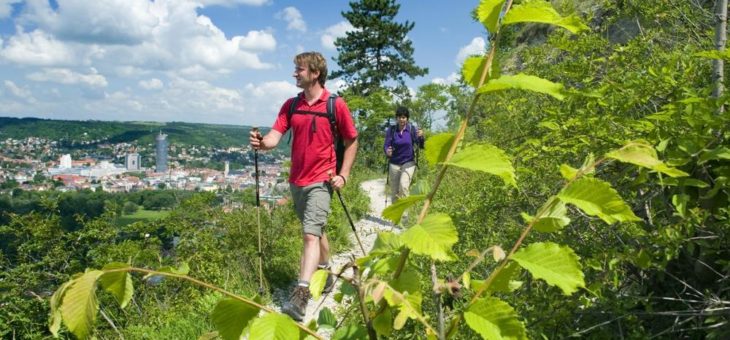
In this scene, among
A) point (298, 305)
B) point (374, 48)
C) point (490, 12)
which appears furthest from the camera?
point (374, 48)

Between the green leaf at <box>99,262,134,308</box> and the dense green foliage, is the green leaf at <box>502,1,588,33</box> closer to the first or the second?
the dense green foliage

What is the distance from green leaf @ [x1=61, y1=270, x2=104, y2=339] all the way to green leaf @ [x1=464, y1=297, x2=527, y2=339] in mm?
581

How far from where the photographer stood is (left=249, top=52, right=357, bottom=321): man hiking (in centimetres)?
431

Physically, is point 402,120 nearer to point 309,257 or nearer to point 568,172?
point 309,257

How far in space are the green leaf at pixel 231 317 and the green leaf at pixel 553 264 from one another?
468 millimetres

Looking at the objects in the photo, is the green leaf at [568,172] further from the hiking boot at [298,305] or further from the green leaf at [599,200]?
the hiking boot at [298,305]

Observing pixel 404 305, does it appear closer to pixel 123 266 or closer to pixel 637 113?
pixel 123 266

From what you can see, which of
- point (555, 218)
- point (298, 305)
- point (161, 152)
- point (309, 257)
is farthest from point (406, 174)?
point (161, 152)

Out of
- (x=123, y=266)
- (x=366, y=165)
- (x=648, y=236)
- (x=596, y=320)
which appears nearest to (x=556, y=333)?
(x=596, y=320)

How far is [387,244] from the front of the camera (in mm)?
961

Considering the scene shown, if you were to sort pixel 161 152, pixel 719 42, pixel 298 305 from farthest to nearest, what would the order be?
pixel 161 152 → pixel 298 305 → pixel 719 42

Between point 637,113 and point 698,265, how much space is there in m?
0.79

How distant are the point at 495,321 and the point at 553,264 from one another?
0.45 ft

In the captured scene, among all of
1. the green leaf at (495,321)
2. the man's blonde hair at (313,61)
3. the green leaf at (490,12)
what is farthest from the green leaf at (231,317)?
the man's blonde hair at (313,61)
